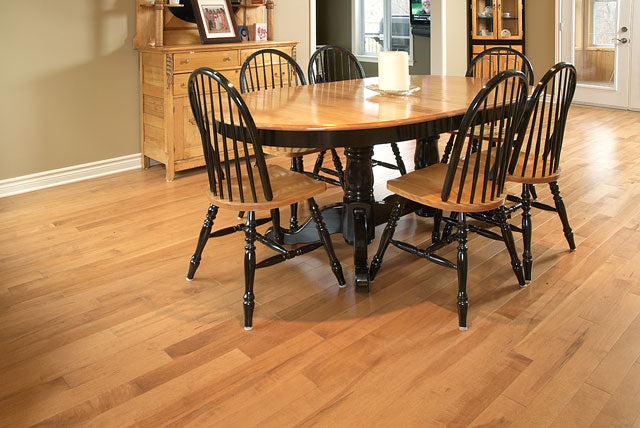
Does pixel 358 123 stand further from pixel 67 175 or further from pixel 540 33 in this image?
pixel 540 33

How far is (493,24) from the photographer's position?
6.89m

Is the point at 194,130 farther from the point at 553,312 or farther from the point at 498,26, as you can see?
the point at 498,26

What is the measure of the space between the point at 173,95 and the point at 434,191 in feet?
7.76

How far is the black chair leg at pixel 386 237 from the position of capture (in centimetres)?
248

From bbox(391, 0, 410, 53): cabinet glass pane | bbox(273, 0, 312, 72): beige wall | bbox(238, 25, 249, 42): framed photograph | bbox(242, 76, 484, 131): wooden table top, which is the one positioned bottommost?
bbox(242, 76, 484, 131): wooden table top

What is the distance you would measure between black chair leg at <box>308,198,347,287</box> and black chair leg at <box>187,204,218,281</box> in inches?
16.0

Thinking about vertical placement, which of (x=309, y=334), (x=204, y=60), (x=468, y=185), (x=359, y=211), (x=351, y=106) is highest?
(x=204, y=60)

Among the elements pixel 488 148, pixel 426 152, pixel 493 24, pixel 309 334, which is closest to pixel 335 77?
pixel 426 152

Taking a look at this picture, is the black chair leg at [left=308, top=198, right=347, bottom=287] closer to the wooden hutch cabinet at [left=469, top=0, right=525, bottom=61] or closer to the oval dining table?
the oval dining table

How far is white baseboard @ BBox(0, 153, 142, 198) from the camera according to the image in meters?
3.97

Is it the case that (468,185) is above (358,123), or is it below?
below

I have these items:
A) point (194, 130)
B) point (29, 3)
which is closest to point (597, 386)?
point (194, 130)

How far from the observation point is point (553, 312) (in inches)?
91.5

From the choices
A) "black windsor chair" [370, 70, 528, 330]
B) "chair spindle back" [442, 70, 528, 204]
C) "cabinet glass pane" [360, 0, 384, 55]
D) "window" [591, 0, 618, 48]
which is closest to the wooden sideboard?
"black windsor chair" [370, 70, 528, 330]
